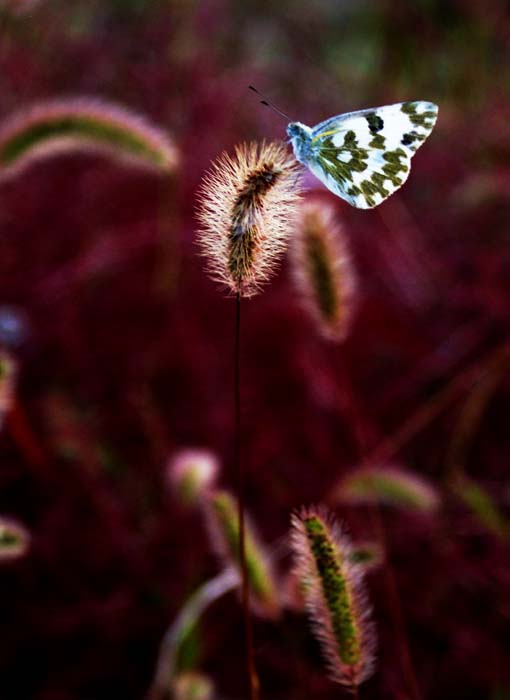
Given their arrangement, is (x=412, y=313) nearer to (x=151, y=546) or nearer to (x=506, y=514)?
(x=506, y=514)

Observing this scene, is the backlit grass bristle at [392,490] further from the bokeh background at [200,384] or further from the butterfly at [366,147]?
the butterfly at [366,147]

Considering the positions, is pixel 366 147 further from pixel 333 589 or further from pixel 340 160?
pixel 333 589

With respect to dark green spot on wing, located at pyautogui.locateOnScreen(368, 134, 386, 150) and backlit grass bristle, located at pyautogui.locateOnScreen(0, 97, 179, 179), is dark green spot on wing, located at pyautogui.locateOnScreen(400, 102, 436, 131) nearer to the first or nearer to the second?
dark green spot on wing, located at pyautogui.locateOnScreen(368, 134, 386, 150)

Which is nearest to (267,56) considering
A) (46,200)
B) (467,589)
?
(46,200)

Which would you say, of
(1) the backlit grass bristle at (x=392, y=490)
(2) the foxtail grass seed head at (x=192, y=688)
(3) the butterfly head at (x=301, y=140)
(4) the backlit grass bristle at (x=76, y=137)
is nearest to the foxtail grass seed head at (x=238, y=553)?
(2) the foxtail grass seed head at (x=192, y=688)

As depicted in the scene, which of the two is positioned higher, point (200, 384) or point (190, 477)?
point (200, 384)

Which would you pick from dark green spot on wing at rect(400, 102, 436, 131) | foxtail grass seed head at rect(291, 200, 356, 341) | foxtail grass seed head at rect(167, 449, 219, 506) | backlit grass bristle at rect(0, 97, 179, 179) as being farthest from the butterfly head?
foxtail grass seed head at rect(167, 449, 219, 506)

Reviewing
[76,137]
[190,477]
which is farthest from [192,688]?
[76,137]
